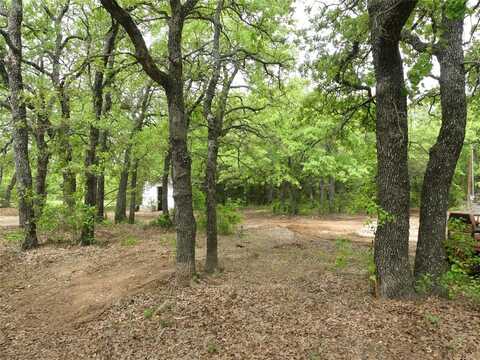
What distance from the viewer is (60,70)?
12.1m

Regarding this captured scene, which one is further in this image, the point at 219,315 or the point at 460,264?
the point at 460,264

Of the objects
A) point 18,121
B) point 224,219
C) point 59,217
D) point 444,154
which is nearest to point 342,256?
point 444,154

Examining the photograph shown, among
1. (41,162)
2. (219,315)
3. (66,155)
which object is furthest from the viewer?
(41,162)

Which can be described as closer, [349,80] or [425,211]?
[425,211]

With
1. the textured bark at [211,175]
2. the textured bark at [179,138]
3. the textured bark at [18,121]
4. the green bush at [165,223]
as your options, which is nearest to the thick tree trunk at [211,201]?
the textured bark at [211,175]

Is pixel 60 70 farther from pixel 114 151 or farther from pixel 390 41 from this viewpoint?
pixel 390 41

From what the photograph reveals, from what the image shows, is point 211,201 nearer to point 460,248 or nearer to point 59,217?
point 460,248

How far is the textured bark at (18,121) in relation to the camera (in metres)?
9.23

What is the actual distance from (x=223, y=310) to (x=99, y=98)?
8.45 metres

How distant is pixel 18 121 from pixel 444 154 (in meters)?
10.5

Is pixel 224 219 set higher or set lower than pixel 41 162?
lower

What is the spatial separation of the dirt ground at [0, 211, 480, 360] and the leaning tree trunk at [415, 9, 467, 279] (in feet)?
2.61

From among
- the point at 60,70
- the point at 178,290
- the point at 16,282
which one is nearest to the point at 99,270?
the point at 16,282

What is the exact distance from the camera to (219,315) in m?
4.86
